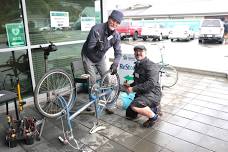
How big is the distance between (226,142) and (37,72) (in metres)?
A: 3.38

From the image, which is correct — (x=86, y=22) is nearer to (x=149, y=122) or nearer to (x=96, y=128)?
(x=96, y=128)

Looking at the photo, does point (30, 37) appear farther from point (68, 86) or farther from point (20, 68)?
point (68, 86)

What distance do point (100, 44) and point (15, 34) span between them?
1.53 m

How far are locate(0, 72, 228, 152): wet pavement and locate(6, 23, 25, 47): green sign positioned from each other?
46.9 inches

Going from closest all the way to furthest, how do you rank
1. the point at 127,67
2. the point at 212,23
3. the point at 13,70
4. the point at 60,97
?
1. the point at 60,97
2. the point at 13,70
3. the point at 127,67
4. the point at 212,23

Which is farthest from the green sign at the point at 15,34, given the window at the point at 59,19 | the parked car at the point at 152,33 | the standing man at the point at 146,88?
the parked car at the point at 152,33

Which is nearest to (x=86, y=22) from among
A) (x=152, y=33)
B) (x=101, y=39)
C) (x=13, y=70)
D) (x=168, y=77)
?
(x=101, y=39)

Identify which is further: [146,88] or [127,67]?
[127,67]

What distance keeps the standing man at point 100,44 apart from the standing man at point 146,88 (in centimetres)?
49

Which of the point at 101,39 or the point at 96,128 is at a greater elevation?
the point at 101,39

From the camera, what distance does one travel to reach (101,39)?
11.5 feet

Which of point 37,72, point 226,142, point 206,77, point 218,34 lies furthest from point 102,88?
point 218,34

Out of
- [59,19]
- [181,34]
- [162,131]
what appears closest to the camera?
[162,131]

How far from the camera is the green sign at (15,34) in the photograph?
3.75m
